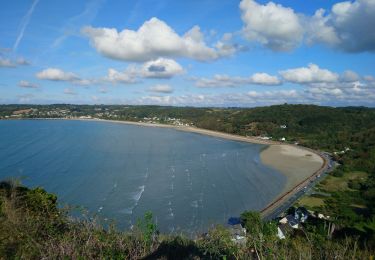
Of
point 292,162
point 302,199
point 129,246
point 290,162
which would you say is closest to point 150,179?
point 302,199

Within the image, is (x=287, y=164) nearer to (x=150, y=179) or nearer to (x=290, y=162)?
(x=290, y=162)

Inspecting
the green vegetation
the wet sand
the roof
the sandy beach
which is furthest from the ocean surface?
the green vegetation

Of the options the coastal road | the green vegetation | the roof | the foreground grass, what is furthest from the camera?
the coastal road

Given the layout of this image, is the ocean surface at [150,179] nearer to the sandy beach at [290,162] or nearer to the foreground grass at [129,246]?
the sandy beach at [290,162]

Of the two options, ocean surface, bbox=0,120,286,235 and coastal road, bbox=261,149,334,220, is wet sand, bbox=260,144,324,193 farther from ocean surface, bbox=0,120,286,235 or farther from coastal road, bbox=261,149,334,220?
ocean surface, bbox=0,120,286,235

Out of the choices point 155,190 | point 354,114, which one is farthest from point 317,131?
point 155,190

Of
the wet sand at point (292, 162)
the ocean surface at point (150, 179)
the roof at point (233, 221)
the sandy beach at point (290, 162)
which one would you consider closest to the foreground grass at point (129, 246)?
the ocean surface at point (150, 179)
